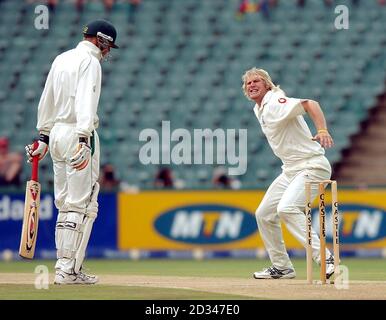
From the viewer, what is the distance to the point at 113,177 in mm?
19141

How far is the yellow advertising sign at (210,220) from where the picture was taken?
59.3ft

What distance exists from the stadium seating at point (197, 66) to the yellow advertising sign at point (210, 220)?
8.45 feet

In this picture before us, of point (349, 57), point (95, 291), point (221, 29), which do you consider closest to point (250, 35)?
point (221, 29)

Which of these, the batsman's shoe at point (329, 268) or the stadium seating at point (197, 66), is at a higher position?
the stadium seating at point (197, 66)

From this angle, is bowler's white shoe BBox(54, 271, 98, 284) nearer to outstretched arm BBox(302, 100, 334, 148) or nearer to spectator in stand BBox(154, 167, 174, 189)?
outstretched arm BBox(302, 100, 334, 148)

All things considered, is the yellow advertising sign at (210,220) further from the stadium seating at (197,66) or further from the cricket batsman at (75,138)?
the cricket batsman at (75,138)

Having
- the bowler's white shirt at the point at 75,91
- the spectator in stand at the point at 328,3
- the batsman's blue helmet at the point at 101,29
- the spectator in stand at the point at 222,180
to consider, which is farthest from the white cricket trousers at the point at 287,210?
the spectator in stand at the point at 328,3

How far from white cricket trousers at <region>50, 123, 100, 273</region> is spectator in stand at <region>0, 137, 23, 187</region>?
27.8 ft

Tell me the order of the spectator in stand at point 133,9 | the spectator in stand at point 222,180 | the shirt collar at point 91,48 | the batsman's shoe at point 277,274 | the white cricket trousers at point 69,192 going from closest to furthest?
the white cricket trousers at point 69,192
the shirt collar at point 91,48
the batsman's shoe at point 277,274
the spectator in stand at point 222,180
the spectator in stand at point 133,9

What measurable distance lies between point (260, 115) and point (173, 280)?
71.1 inches

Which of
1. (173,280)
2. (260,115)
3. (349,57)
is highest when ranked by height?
(349,57)

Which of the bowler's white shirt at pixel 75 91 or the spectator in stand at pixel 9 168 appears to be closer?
the bowler's white shirt at pixel 75 91
